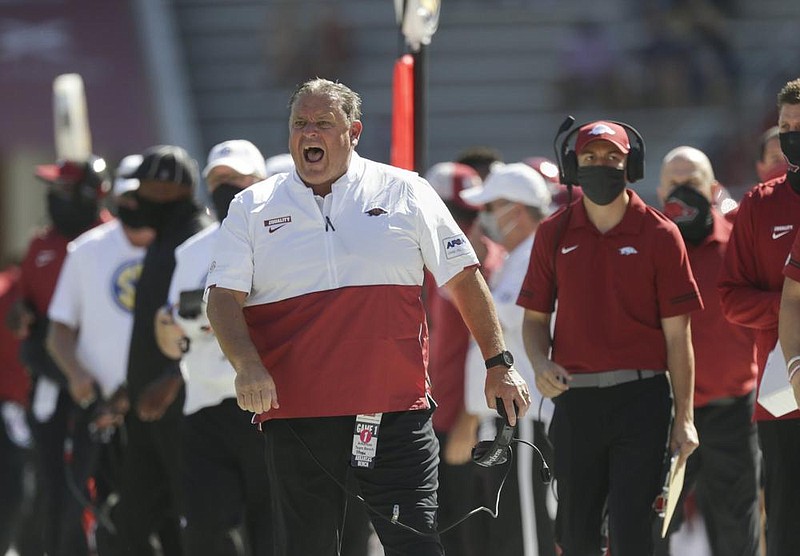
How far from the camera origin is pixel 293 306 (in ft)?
17.9

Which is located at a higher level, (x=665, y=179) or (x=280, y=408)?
(x=665, y=179)

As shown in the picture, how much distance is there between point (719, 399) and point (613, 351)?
4.27 feet

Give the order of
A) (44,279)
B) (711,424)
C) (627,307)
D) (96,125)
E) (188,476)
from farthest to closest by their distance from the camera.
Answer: (96,125) → (44,279) → (711,424) → (188,476) → (627,307)

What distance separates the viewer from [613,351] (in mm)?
6344

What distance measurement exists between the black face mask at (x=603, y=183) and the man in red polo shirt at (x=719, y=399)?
47.2 inches

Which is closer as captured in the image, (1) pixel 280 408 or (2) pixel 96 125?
(1) pixel 280 408

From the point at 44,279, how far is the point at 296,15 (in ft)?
29.9

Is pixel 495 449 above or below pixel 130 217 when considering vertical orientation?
below

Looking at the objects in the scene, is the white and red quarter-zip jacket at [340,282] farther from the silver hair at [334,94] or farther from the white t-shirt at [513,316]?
the white t-shirt at [513,316]

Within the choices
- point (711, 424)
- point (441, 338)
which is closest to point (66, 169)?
point (441, 338)

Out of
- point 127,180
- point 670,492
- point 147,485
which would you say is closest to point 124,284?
point 127,180

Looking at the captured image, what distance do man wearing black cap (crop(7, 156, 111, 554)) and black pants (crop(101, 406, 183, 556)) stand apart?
3.22 feet

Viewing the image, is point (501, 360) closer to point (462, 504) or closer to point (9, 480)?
point (462, 504)

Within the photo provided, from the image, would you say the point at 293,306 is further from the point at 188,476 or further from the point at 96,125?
the point at 96,125
